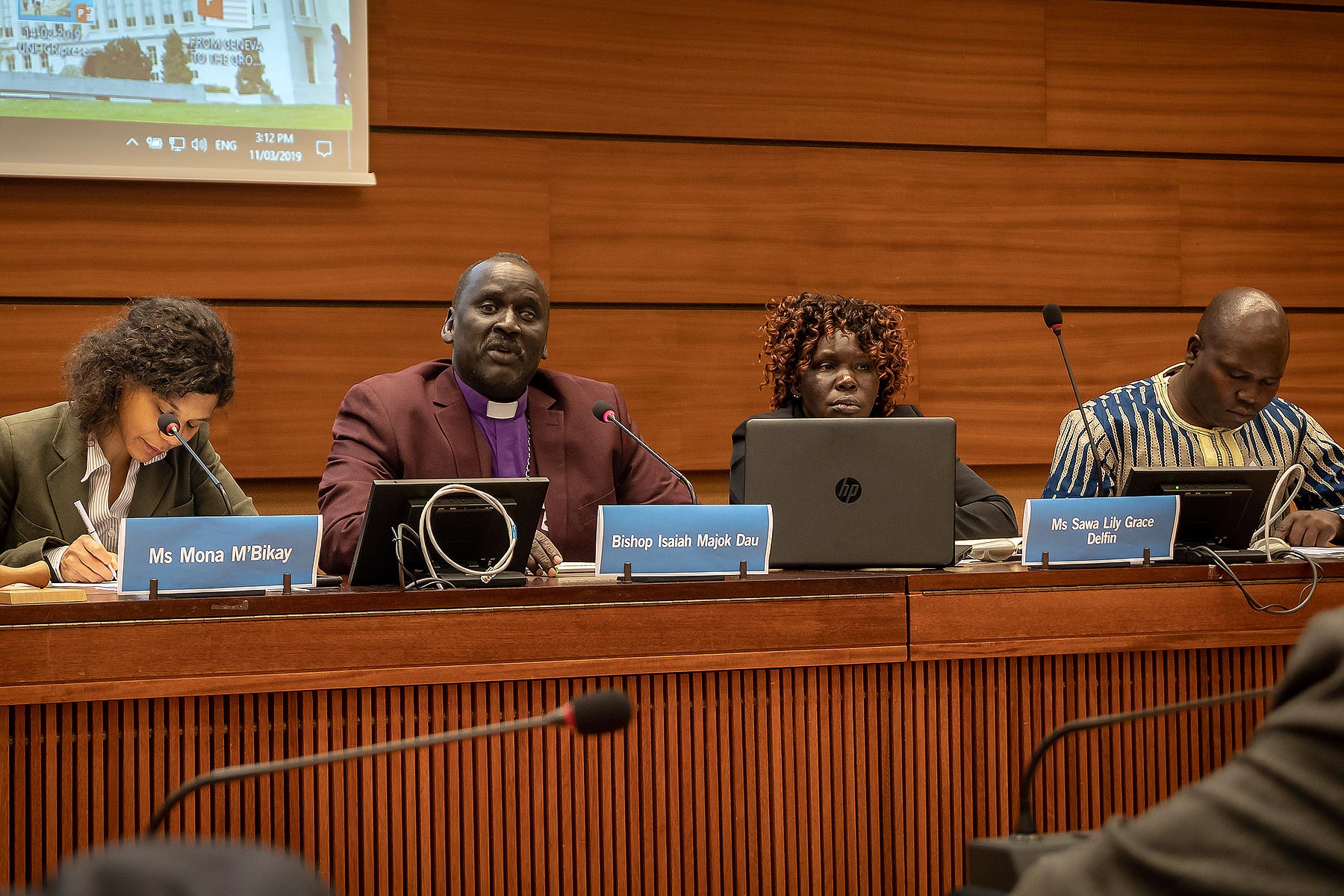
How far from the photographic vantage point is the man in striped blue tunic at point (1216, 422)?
2.95m

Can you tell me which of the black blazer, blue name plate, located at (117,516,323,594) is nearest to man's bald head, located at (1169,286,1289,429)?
the black blazer

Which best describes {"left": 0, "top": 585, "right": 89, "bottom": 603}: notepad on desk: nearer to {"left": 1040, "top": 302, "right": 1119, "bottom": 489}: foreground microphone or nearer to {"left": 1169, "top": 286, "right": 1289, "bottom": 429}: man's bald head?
{"left": 1040, "top": 302, "right": 1119, "bottom": 489}: foreground microphone

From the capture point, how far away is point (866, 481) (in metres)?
2.15

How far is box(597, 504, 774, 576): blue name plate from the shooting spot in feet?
6.52

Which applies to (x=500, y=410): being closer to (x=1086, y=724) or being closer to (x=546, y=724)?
(x=546, y=724)

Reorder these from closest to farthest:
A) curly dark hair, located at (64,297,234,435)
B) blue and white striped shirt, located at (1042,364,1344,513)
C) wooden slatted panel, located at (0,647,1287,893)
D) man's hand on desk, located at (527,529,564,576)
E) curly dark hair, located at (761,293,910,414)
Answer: wooden slatted panel, located at (0,647,1287,893)
man's hand on desk, located at (527,529,564,576)
curly dark hair, located at (64,297,234,435)
blue and white striped shirt, located at (1042,364,1344,513)
curly dark hair, located at (761,293,910,414)

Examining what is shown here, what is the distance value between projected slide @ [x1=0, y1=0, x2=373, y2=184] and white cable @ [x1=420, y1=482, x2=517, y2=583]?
1974 millimetres

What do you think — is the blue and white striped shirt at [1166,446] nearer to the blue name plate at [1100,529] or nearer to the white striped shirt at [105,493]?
the blue name plate at [1100,529]

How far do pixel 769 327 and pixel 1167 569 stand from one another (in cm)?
148

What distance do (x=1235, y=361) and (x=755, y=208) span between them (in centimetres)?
161

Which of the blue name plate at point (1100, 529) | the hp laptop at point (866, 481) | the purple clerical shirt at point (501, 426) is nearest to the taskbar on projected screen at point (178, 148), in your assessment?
the purple clerical shirt at point (501, 426)

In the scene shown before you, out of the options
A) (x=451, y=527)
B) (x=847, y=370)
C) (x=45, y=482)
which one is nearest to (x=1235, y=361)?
(x=847, y=370)

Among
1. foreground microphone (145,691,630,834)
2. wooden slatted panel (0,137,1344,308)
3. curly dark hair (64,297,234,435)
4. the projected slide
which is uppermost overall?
the projected slide

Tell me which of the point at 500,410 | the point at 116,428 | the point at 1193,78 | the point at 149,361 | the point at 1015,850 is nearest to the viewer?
the point at 1015,850
